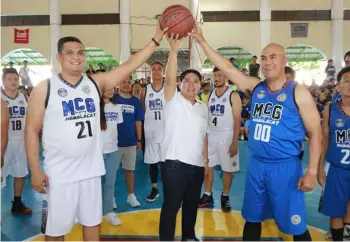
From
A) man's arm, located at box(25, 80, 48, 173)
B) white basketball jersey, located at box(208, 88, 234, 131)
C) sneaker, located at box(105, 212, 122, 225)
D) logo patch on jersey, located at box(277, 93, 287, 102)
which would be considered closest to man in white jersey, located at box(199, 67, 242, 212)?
white basketball jersey, located at box(208, 88, 234, 131)

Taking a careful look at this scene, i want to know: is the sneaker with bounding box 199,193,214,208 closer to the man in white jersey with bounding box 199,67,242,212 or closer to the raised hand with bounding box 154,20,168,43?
the man in white jersey with bounding box 199,67,242,212

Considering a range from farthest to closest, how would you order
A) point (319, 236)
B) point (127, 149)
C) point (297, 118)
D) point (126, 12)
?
point (126, 12)
point (127, 149)
point (319, 236)
point (297, 118)

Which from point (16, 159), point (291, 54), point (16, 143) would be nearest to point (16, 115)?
point (16, 143)

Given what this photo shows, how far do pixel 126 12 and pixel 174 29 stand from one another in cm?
1274

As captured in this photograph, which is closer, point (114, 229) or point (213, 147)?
point (114, 229)

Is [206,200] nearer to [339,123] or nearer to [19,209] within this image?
[339,123]

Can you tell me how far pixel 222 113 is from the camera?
507cm

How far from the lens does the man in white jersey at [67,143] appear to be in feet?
8.86

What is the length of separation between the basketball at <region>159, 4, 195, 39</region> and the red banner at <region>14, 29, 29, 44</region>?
1445 cm

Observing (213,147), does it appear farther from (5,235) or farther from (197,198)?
(5,235)

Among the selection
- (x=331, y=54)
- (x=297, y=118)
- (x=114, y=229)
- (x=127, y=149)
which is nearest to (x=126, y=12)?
(x=331, y=54)

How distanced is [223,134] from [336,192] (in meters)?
1.83

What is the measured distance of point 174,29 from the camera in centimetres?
328

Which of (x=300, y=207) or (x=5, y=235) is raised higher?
(x=300, y=207)
